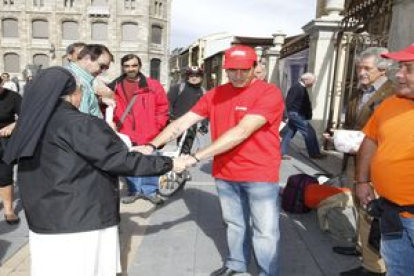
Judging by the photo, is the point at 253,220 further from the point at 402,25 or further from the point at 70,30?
the point at 70,30

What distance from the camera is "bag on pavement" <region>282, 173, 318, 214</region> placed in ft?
15.5

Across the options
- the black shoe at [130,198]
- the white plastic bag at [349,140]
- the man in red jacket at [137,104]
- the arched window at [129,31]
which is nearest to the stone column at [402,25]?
the white plastic bag at [349,140]

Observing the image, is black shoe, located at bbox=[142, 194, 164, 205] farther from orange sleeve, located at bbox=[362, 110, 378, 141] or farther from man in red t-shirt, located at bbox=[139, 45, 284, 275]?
orange sleeve, located at bbox=[362, 110, 378, 141]

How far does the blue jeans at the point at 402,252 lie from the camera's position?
2.10m

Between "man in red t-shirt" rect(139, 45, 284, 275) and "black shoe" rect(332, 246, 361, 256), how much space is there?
3.60 ft

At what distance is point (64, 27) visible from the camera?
46.5 m

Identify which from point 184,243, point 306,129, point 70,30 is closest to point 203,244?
point 184,243

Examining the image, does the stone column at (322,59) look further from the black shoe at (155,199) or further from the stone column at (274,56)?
the stone column at (274,56)

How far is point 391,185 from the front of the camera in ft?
6.98

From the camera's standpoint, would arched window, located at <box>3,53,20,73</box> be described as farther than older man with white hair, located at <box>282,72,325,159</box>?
Yes

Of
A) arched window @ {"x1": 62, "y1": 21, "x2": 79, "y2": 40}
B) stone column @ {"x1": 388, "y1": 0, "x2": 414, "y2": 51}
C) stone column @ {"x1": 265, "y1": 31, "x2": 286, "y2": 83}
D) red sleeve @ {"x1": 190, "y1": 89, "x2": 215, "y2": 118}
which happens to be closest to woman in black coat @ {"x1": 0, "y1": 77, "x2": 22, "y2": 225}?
red sleeve @ {"x1": 190, "y1": 89, "x2": 215, "y2": 118}

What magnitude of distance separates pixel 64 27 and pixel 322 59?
44.3m

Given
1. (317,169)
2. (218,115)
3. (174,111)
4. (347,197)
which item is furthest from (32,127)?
(317,169)

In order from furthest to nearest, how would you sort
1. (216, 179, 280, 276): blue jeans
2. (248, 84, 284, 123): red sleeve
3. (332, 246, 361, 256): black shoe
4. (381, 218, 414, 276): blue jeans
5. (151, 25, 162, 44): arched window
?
(151, 25, 162, 44): arched window
(332, 246, 361, 256): black shoe
(216, 179, 280, 276): blue jeans
(248, 84, 284, 123): red sleeve
(381, 218, 414, 276): blue jeans
